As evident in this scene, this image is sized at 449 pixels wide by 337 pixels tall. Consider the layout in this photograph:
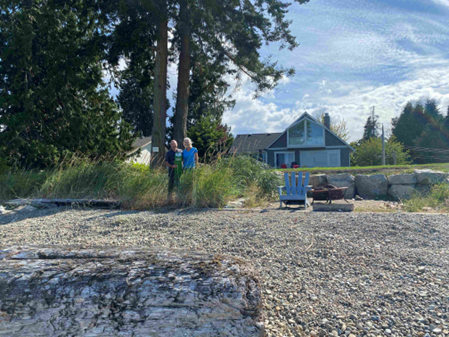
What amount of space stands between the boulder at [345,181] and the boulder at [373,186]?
0.33 m

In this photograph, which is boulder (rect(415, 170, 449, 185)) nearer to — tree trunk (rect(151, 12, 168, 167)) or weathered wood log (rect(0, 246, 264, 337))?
tree trunk (rect(151, 12, 168, 167))

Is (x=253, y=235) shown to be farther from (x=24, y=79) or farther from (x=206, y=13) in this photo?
(x=24, y=79)


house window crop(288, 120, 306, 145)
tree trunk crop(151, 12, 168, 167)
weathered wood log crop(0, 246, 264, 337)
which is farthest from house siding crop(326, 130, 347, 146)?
weathered wood log crop(0, 246, 264, 337)

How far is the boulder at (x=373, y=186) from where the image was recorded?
10619mm

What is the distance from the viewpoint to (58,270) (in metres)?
1.96

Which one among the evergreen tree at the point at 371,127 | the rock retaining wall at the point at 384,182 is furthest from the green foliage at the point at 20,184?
the evergreen tree at the point at 371,127

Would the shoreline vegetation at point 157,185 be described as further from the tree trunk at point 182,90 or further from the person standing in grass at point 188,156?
the tree trunk at point 182,90

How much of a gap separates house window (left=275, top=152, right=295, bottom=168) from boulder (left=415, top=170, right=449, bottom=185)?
60.5 feet

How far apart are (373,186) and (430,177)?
5.37 ft

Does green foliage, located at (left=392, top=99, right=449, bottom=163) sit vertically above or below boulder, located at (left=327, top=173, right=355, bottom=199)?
above

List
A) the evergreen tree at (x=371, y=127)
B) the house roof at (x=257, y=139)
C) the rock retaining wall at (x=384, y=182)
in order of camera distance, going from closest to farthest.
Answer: the rock retaining wall at (x=384, y=182), the house roof at (x=257, y=139), the evergreen tree at (x=371, y=127)

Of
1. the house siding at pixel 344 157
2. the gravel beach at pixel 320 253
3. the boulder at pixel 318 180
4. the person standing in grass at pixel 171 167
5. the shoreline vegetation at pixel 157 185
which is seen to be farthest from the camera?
the house siding at pixel 344 157

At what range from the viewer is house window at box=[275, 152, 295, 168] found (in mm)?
28752

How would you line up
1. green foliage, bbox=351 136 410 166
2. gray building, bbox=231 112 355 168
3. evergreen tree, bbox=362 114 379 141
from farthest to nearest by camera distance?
1. evergreen tree, bbox=362 114 379 141
2. green foliage, bbox=351 136 410 166
3. gray building, bbox=231 112 355 168
